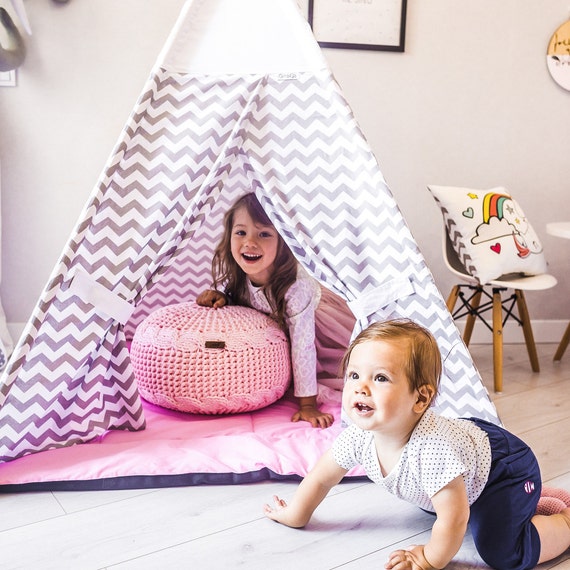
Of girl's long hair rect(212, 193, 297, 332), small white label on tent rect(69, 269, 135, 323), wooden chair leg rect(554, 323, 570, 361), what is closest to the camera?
small white label on tent rect(69, 269, 135, 323)

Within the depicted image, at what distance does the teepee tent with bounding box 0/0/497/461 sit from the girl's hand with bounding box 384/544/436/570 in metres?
0.47

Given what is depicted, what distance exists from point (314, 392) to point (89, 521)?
0.77m

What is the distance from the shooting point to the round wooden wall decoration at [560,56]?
9.20 feet

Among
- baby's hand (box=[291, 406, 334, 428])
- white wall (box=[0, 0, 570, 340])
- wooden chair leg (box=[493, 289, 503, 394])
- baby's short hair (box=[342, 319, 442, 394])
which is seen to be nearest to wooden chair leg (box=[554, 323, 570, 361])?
white wall (box=[0, 0, 570, 340])

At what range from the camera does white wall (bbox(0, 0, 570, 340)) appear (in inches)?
101

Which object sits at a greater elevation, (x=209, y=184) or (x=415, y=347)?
(x=209, y=184)

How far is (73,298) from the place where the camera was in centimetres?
155

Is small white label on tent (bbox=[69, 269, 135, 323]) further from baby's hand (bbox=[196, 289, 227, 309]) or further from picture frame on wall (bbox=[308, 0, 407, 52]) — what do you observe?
picture frame on wall (bbox=[308, 0, 407, 52])

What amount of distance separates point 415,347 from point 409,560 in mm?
398

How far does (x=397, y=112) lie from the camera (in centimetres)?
276

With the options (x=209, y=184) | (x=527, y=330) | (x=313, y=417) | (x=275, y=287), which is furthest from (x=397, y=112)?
(x=313, y=417)

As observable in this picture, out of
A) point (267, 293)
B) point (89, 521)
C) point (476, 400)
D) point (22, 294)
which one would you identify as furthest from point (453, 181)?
point (89, 521)

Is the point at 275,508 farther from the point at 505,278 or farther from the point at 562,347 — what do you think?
the point at 562,347

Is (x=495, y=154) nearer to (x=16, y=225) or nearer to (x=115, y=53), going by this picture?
(x=115, y=53)
